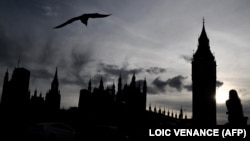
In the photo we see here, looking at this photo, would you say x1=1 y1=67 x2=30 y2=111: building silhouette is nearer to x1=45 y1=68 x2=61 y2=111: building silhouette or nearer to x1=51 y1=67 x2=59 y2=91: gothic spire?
x1=45 y1=68 x2=61 y2=111: building silhouette

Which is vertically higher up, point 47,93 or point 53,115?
point 47,93

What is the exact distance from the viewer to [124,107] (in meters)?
67.0

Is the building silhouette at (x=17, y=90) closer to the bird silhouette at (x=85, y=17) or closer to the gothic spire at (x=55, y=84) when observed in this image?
the bird silhouette at (x=85, y=17)

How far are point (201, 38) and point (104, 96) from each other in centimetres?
6153

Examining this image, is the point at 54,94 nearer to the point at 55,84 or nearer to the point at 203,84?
the point at 55,84

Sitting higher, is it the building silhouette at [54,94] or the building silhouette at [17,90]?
the building silhouette at [54,94]

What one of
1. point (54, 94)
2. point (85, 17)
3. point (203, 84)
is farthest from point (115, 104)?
point (85, 17)

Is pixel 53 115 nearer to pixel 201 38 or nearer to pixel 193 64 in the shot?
pixel 193 64

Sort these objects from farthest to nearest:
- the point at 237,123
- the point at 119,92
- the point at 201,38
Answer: the point at 201,38, the point at 119,92, the point at 237,123

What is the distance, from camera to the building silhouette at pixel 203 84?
100125 millimetres

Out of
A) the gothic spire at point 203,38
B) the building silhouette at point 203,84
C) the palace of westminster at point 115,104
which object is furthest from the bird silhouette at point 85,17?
the gothic spire at point 203,38

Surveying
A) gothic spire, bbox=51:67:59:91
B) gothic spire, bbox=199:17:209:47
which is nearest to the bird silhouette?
gothic spire, bbox=51:67:59:91

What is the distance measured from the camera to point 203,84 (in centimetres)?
10625

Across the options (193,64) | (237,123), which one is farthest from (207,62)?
(237,123)
